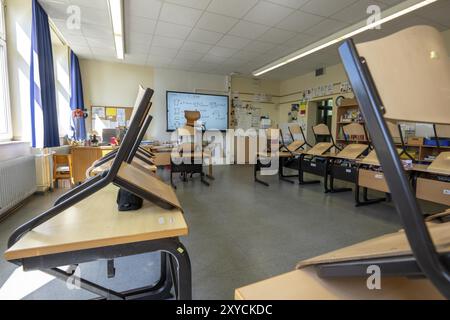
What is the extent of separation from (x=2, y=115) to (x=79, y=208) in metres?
3.69

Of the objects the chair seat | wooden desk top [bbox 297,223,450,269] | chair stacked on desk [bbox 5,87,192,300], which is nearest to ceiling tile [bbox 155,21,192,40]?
the chair seat

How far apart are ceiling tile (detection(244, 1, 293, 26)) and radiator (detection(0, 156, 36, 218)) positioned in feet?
13.7

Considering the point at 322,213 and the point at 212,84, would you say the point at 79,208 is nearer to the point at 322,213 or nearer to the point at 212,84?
the point at 322,213

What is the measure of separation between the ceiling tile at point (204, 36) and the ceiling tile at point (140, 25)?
781mm

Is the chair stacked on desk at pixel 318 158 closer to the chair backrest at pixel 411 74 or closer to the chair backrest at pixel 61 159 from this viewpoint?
the chair backrest at pixel 411 74

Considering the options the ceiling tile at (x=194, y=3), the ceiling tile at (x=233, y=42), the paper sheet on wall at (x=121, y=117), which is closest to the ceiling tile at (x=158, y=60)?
the paper sheet on wall at (x=121, y=117)

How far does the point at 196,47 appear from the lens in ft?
17.5

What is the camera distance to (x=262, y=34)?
181 inches

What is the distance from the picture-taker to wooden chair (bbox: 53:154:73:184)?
423cm

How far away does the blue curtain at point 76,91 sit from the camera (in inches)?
223

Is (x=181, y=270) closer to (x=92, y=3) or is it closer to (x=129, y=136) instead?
(x=129, y=136)

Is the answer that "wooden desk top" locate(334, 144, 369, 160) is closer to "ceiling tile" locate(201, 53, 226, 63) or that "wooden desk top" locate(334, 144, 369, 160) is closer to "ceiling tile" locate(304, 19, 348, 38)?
"ceiling tile" locate(304, 19, 348, 38)
